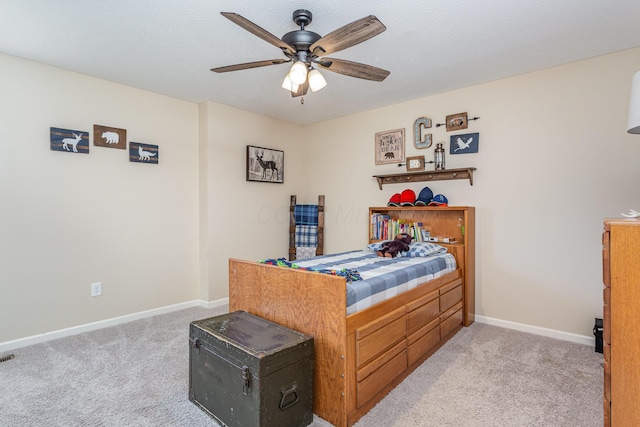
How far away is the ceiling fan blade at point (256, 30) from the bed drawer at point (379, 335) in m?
1.64

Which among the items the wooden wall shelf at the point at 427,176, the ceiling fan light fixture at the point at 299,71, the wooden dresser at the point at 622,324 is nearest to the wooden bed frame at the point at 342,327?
the wooden dresser at the point at 622,324

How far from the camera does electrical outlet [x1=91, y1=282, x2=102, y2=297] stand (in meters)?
3.09

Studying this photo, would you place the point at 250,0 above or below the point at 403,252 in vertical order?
above

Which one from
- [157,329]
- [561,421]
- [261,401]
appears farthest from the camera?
[157,329]

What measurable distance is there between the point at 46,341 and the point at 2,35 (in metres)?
2.41

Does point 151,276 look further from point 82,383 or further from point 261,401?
point 261,401

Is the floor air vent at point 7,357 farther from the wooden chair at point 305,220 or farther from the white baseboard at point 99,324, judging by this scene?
the wooden chair at point 305,220

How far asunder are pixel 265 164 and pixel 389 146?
1.62 metres

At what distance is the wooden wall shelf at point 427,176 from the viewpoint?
334 centimetres

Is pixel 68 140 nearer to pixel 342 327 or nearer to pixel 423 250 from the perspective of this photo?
pixel 342 327

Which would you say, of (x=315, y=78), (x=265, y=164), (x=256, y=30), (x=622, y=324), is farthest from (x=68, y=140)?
(x=622, y=324)

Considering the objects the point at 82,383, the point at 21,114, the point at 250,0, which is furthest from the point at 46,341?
the point at 250,0

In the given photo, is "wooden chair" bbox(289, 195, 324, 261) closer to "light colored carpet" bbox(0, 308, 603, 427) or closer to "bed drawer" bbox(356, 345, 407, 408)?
"light colored carpet" bbox(0, 308, 603, 427)

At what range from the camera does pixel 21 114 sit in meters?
2.70
